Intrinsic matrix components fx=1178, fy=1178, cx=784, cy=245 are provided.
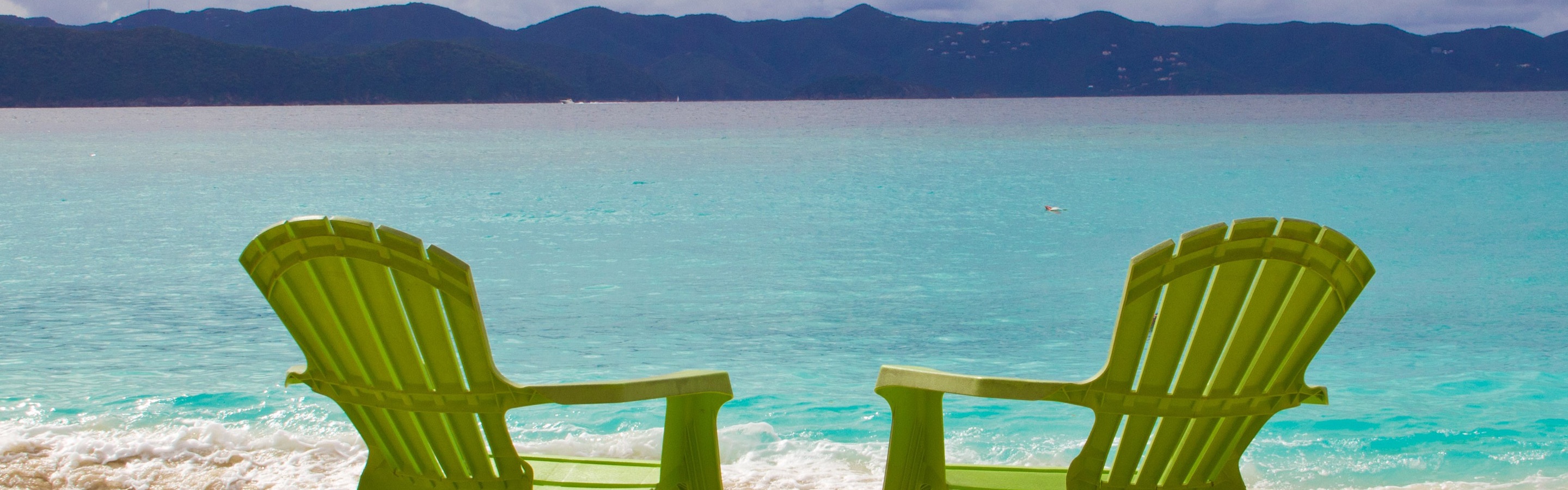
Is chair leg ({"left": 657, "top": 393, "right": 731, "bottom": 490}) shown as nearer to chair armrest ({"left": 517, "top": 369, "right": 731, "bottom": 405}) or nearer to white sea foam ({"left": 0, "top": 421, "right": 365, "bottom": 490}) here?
chair armrest ({"left": 517, "top": 369, "right": 731, "bottom": 405})

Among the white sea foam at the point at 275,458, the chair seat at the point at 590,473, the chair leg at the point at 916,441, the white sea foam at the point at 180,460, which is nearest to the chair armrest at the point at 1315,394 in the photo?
the chair leg at the point at 916,441

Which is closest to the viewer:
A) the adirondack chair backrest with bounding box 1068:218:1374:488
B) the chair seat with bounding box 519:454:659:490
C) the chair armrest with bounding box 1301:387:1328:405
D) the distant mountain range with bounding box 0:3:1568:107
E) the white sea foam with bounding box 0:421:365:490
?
the adirondack chair backrest with bounding box 1068:218:1374:488

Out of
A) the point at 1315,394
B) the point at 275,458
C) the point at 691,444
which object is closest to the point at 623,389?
the point at 691,444

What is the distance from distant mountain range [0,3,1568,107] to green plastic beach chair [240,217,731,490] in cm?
10551

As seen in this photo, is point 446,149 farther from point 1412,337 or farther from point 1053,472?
point 1053,472

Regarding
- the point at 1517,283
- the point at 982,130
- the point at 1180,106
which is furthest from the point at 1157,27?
the point at 1517,283

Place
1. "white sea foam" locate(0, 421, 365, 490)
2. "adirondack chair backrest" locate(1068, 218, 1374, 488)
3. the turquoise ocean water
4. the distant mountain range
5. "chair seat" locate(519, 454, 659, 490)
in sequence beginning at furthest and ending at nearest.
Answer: the distant mountain range
the turquoise ocean water
"white sea foam" locate(0, 421, 365, 490)
"chair seat" locate(519, 454, 659, 490)
"adirondack chair backrest" locate(1068, 218, 1374, 488)

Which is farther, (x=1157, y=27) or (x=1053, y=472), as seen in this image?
(x=1157, y=27)

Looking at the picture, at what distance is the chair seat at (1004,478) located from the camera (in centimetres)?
208

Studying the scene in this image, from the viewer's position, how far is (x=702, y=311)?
7.26 metres

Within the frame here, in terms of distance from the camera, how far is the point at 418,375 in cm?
193

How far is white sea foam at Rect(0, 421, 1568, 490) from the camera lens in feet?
10.5

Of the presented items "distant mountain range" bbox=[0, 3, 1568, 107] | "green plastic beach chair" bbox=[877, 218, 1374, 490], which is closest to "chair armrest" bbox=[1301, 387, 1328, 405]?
"green plastic beach chair" bbox=[877, 218, 1374, 490]

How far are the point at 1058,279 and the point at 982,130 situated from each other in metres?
34.5
